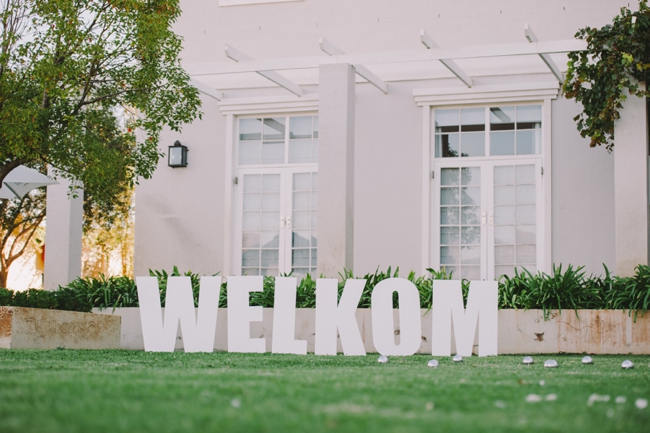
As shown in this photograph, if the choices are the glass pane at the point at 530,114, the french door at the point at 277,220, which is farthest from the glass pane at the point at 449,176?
the french door at the point at 277,220

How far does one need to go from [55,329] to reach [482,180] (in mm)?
6329

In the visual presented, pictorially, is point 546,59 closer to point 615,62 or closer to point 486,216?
point 615,62

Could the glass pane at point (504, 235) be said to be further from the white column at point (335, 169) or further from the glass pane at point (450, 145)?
the white column at point (335, 169)

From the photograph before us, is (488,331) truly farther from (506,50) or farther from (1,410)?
(1,410)

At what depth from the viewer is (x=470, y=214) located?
12.7 metres

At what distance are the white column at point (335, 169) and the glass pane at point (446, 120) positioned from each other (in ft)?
7.44

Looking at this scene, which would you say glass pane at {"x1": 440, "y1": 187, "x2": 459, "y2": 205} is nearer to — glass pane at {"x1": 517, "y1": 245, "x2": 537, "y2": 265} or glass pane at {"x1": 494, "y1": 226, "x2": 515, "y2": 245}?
glass pane at {"x1": 494, "y1": 226, "x2": 515, "y2": 245}

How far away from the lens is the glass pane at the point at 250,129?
1366 cm

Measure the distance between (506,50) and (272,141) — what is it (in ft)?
14.1

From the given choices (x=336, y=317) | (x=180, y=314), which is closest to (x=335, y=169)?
(x=336, y=317)

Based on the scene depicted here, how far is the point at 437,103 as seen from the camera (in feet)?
41.8

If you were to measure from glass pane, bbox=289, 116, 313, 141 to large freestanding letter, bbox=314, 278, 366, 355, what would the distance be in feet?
19.0

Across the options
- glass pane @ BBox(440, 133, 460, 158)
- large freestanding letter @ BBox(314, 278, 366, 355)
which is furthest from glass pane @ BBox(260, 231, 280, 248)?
large freestanding letter @ BBox(314, 278, 366, 355)

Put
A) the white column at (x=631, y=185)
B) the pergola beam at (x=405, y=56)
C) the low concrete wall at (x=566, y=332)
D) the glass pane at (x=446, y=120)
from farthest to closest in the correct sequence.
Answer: the glass pane at (x=446, y=120)
the pergola beam at (x=405, y=56)
the white column at (x=631, y=185)
the low concrete wall at (x=566, y=332)
